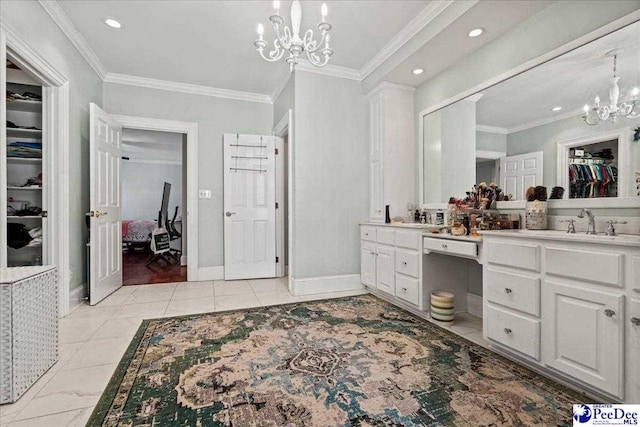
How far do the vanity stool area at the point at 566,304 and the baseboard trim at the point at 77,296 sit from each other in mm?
3474

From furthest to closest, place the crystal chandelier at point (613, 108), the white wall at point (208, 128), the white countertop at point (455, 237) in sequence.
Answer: the white wall at point (208, 128), the white countertop at point (455, 237), the crystal chandelier at point (613, 108)

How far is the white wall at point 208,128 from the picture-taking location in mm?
4062

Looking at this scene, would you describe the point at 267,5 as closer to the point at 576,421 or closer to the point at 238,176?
the point at 238,176

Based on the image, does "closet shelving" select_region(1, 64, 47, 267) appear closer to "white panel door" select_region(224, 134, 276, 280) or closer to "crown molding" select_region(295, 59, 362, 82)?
"white panel door" select_region(224, 134, 276, 280)

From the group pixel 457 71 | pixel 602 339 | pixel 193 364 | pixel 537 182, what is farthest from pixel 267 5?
pixel 602 339

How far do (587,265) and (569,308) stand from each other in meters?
0.25

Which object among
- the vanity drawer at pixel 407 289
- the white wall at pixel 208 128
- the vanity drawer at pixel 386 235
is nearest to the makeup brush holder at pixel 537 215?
the vanity drawer at pixel 407 289

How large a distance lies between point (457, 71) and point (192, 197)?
3.55 metres

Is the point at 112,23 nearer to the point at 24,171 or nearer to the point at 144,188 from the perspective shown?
the point at 24,171

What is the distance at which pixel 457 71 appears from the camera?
2918 mm

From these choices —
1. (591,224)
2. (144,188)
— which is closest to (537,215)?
(591,224)

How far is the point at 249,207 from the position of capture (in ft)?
14.1

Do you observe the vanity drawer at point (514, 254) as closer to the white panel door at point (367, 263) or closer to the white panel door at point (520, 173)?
the white panel door at point (520, 173)

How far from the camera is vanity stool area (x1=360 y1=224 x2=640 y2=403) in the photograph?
1.37 metres
